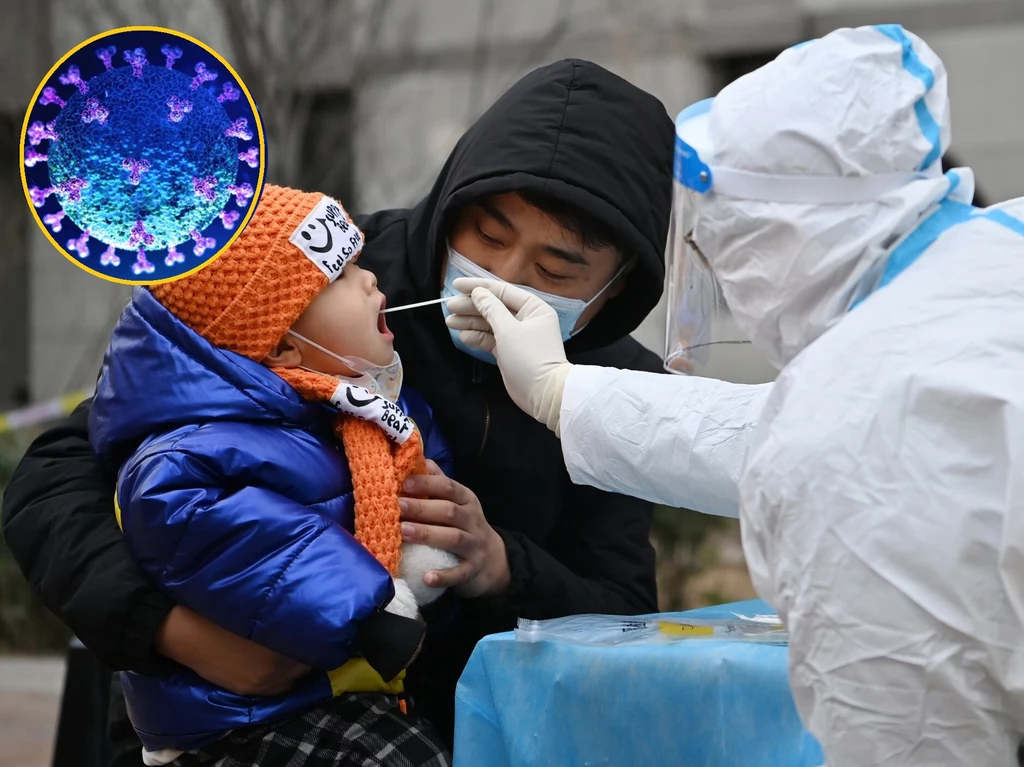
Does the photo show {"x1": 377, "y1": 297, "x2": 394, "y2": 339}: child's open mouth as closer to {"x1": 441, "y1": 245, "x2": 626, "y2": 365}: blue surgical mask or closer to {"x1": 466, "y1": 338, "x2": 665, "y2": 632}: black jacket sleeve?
{"x1": 441, "y1": 245, "x2": 626, "y2": 365}: blue surgical mask

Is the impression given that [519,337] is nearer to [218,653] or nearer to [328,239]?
[328,239]

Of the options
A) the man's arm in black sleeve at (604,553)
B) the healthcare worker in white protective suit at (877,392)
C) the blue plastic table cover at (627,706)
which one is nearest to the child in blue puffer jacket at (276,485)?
the blue plastic table cover at (627,706)

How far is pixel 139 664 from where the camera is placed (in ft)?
6.51

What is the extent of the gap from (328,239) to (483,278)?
0.29m

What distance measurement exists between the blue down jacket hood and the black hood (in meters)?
0.50

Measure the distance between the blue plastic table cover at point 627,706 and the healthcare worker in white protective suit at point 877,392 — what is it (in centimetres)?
33

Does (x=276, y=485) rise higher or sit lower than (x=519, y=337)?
lower

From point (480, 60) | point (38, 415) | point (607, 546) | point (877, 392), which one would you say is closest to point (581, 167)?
point (607, 546)

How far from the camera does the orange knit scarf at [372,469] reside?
80.7 inches

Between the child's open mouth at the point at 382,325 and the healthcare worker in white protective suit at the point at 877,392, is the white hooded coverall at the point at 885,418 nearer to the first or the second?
the healthcare worker in white protective suit at the point at 877,392

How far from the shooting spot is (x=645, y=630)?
6.82 feet

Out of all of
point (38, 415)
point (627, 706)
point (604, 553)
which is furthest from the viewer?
point (38, 415)

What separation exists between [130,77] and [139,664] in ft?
2.88

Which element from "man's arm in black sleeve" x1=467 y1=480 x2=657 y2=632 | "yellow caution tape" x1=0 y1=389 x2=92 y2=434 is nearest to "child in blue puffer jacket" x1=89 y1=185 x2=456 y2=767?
"man's arm in black sleeve" x1=467 y1=480 x2=657 y2=632
